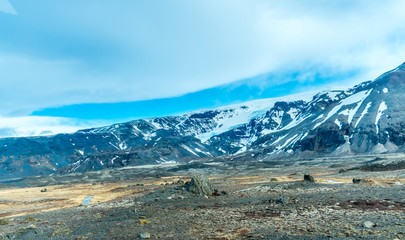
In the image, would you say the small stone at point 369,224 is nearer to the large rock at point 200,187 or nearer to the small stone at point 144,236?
the small stone at point 144,236

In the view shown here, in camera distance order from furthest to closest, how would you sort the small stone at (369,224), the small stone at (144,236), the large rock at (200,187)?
the large rock at (200,187) < the small stone at (144,236) < the small stone at (369,224)

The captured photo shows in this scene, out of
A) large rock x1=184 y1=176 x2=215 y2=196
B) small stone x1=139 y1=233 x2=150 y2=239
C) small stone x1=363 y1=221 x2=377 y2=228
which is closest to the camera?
small stone x1=363 y1=221 x2=377 y2=228

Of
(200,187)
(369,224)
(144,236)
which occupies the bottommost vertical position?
(200,187)

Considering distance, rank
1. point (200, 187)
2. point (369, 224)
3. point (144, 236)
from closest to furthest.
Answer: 1. point (369, 224)
2. point (144, 236)
3. point (200, 187)

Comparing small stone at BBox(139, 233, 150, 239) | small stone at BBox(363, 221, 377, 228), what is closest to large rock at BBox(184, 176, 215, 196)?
small stone at BBox(139, 233, 150, 239)

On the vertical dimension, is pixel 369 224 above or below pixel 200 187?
above

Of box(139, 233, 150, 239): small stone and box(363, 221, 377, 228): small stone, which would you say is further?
box(139, 233, 150, 239): small stone

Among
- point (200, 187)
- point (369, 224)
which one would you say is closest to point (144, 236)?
point (369, 224)

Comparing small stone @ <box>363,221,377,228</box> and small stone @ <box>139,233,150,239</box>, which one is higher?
small stone @ <box>139,233,150,239</box>

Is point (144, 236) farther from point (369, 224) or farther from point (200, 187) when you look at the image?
point (200, 187)

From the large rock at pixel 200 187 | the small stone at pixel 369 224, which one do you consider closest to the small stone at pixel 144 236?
→ the small stone at pixel 369 224

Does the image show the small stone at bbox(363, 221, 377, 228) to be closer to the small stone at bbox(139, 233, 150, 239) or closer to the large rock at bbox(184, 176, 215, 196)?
the small stone at bbox(139, 233, 150, 239)

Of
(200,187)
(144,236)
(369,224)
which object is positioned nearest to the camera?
(369,224)

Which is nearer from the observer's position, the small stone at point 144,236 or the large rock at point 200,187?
the small stone at point 144,236
